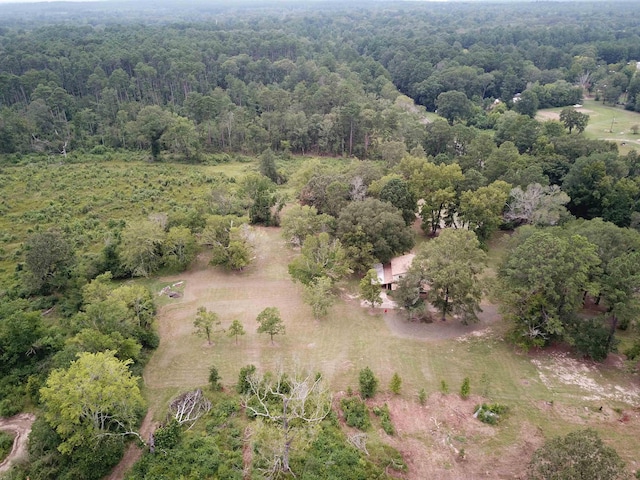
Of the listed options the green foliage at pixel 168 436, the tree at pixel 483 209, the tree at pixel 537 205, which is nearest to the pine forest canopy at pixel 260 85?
the tree at pixel 483 209

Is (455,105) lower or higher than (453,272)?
higher

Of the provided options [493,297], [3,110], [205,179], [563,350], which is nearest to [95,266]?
[205,179]

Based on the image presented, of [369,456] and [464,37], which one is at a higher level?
[464,37]

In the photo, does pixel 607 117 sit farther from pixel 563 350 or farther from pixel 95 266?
pixel 95 266

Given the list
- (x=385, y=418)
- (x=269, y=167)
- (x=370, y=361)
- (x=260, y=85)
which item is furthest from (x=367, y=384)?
(x=260, y=85)

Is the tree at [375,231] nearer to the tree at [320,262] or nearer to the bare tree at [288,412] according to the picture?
the tree at [320,262]

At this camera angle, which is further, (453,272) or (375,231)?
(375,231)

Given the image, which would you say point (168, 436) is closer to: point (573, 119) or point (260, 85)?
point (573, 119)
